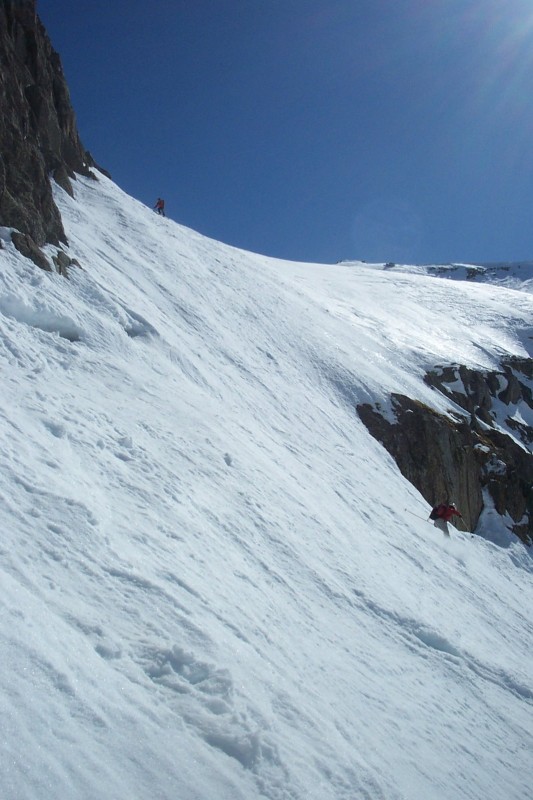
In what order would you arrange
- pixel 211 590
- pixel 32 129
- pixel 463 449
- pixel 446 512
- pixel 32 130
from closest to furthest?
1. pixel 211 590
2. pixel 446 512
3. pixel 32 130
4. pixel 32 129
5. pixel 463 449

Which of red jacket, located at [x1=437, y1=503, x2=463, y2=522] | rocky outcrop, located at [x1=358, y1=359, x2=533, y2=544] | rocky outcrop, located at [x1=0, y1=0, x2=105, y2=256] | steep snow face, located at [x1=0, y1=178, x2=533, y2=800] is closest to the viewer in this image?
steep snow face, located at [x1=0, y1=178, x2=533, y2=800]

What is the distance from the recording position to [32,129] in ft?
68.9

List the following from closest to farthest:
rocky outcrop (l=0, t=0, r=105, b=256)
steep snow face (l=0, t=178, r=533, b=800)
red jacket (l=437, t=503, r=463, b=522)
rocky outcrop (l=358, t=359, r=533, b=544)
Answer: steep snow face (l=0, t=178, r=533, b=800) < rocky outcrop (l=0, t=0, r=105, b=256) < red jacket (l=437, t=503, r=463, b=522) < rocky outcrop (l=358, t=359, r=533, b=544)

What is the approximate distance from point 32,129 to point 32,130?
0.63ft

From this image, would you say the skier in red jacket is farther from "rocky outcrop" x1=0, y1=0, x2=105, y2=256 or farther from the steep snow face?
"rocky outcrop" x1=0, y1=0, x2=105, y2=256

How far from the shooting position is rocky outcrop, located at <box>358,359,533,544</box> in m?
22.0

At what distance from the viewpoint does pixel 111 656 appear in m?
4.82

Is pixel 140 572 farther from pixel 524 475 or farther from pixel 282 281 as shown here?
pixel 282 281

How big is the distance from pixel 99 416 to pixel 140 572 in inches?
154

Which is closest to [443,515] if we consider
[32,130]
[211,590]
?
[211,590]

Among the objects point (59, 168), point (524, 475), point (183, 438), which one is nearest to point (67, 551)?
point (183, 438)

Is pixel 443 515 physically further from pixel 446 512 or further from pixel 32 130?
pixel 32 130

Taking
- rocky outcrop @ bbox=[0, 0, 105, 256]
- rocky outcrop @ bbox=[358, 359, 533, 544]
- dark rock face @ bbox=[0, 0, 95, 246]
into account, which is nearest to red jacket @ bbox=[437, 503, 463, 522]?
rocky outcrop @ bbox=[358, 359, 533, 544]

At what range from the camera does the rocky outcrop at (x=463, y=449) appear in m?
22.0
